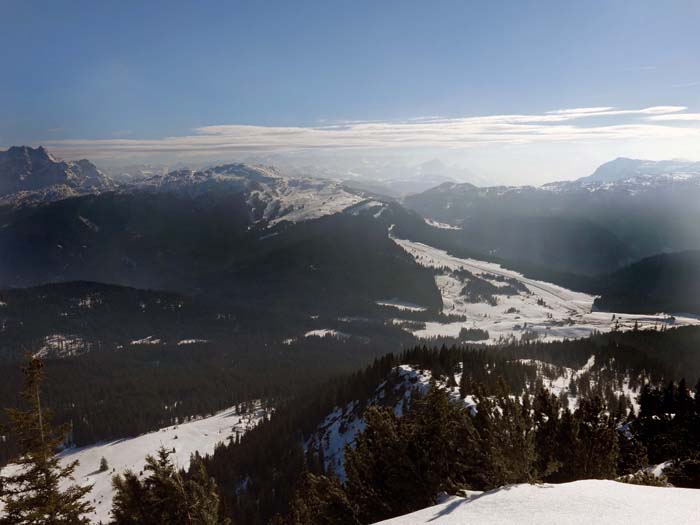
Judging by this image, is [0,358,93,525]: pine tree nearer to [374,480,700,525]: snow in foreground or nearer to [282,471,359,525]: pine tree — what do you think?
[282,471,359,525]: pine tree

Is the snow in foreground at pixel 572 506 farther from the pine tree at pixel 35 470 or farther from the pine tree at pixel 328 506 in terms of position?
the pine tree at pixel 35 470

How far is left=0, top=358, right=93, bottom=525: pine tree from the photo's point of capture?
2562 centimetres

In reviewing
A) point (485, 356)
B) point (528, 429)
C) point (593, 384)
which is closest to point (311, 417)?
point (485, 356)

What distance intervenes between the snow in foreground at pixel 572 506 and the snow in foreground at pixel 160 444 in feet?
483

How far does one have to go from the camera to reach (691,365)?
520 ft

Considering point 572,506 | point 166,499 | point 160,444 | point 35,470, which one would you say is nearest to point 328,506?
point 166,499

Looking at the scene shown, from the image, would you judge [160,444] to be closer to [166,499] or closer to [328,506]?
[166,499]

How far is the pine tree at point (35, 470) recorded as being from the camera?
84.1 ft

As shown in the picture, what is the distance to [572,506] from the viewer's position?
18016 mm

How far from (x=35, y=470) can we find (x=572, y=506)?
2949 centimetres

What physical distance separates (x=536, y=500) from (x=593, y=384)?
12045 cm

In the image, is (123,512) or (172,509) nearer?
(172,509)

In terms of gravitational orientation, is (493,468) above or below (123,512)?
above

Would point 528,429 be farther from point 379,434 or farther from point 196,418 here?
point 196,418
